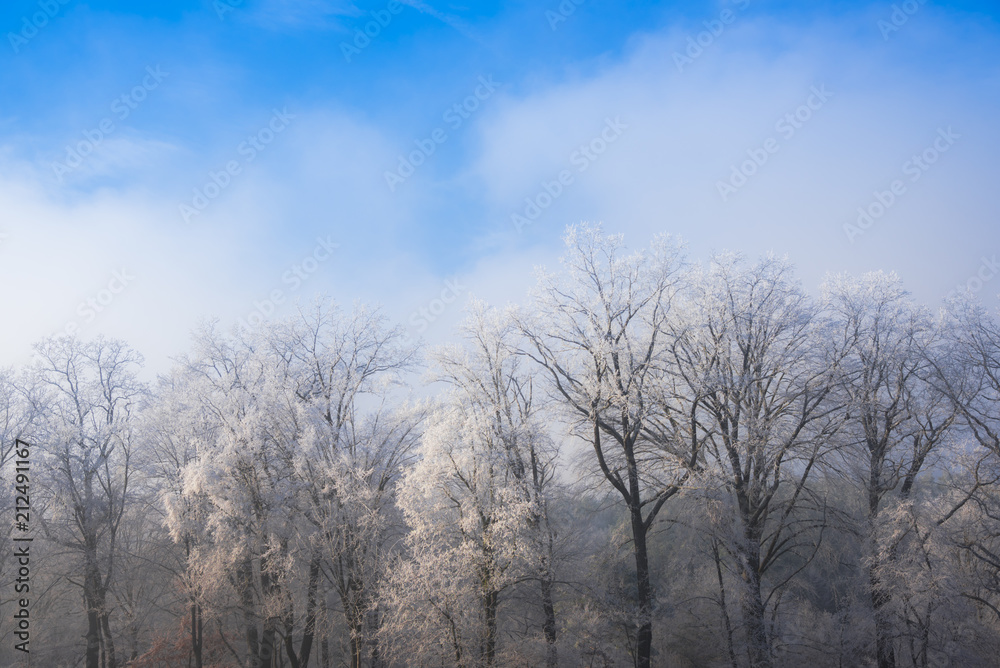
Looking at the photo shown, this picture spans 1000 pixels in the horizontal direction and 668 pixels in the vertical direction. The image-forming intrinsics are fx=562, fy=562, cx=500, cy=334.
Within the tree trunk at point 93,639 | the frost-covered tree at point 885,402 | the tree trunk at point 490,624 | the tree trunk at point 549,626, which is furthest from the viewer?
the tree trunk at point 93,639

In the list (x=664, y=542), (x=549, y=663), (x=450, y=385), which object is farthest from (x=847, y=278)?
(x=664, y=542)

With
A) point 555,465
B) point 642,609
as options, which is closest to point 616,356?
point 555,465

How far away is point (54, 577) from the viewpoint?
2278 cm

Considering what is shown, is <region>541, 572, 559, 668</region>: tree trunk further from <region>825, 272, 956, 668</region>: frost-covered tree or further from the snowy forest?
<region>825, 272, 956, 668</region>: frost-covered tree

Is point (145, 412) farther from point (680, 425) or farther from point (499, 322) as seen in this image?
point (680, 425)

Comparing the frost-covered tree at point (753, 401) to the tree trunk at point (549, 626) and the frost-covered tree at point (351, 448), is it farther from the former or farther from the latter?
the frost-covered tree at point (351, 448)

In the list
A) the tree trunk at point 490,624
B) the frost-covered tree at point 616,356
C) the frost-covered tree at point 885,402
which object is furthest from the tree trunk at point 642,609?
the frost-covered tree at point 885,402

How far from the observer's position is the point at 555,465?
18.8 metres

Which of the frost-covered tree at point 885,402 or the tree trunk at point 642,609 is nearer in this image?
the tree trunk at point 642,609

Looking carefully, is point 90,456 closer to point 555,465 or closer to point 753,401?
point 555,465

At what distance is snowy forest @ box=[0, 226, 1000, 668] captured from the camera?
1597 centimetres

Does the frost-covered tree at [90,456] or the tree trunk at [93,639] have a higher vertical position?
the frost-covered tree at [90,456]

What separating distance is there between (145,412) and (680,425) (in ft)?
66.0

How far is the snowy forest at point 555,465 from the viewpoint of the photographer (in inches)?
629
